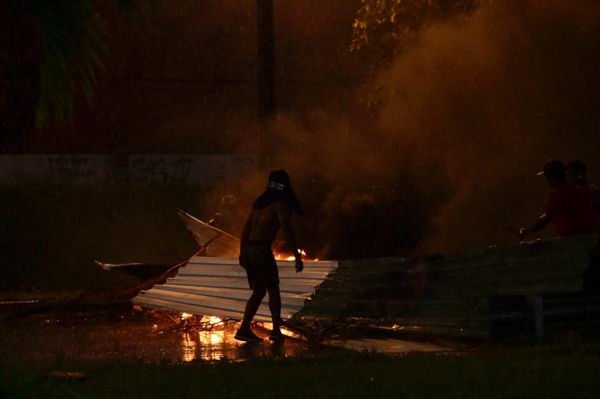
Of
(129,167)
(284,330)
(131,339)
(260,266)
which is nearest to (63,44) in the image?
(260,266)

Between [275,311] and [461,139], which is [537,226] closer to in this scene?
[275,311]

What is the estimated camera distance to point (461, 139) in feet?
65.4

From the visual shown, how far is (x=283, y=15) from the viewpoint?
108 ft

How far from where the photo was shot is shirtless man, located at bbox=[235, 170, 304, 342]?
39.4 ft

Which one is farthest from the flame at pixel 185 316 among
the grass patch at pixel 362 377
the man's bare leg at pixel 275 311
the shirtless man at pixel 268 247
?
the grass patch at pixel 362 377

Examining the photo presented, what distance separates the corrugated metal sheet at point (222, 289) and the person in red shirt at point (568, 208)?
2.73 metres

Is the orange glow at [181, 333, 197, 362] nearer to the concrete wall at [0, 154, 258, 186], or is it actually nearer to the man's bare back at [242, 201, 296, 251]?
A: the man's bare back at [242, 201, 296, 251]


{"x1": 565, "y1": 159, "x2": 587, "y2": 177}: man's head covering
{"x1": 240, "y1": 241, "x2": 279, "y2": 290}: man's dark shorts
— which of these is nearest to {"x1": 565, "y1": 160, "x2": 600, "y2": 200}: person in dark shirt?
{"x1": 565, "y1": 159, "x2": 587, "y2": 177}: man's head covering

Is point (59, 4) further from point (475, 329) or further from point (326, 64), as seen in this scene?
point (326, 64)

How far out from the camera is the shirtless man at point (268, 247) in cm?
1202

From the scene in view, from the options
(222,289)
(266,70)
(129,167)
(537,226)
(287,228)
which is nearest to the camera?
(537,226)

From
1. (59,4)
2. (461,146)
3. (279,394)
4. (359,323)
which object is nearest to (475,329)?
(359,323)

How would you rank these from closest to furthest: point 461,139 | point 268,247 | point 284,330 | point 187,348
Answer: point 187,348 → point 268,247 → point 284,330 → point 461,139

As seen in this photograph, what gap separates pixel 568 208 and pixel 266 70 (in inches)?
354
